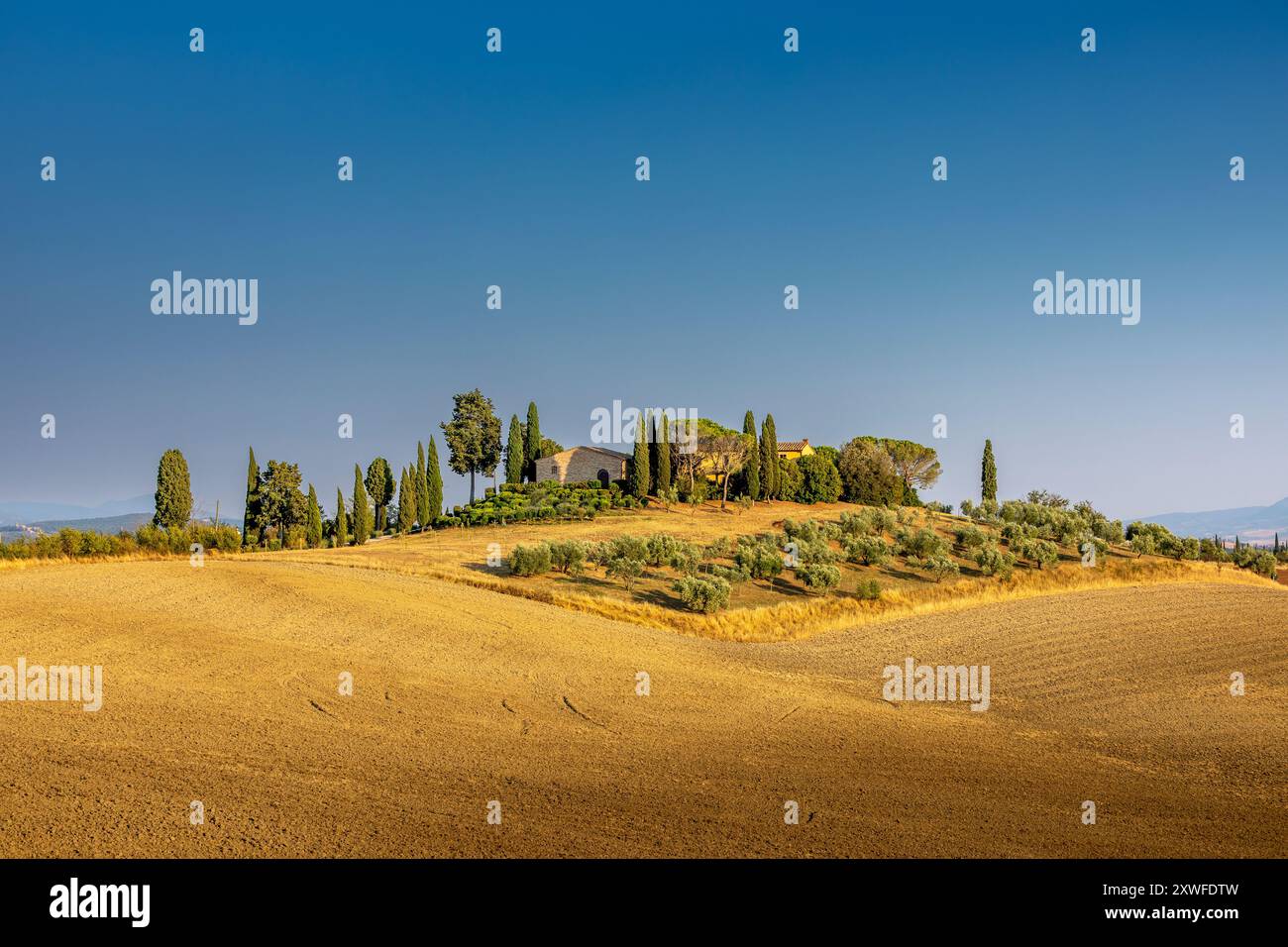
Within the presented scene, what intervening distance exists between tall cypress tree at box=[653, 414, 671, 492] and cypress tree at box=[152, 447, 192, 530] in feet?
125

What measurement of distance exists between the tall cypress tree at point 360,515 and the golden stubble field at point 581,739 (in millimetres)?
46115

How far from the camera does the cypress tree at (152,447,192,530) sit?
2554 inches

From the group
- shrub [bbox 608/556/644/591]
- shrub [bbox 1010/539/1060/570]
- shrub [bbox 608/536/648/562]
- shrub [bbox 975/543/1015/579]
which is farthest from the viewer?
shrub [bbox 1010/539/1060/570]

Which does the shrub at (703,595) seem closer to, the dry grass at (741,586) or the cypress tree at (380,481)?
the dry grass at (741,586)

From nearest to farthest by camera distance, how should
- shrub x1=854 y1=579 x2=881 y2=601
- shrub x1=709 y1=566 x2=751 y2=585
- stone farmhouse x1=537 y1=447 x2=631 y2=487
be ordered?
shrub x1=854 y1=579 x2=881 y2=601, shrub x1=709 y1=566 x2=751 y2=585, stone farmhouse x1=537 y1=447 x2=631 y2=487

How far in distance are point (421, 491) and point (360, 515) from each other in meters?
6.16

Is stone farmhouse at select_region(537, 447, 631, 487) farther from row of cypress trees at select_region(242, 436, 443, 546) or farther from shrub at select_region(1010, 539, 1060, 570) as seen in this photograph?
shrub at select_region(1010, 539, 1060, 570)

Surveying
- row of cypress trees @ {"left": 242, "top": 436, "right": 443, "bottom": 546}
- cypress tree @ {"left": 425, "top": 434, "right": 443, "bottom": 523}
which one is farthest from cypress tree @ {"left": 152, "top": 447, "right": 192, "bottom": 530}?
cypress tree @ {"left": 425, "top": 434, "right": 443, "bottom": 523}

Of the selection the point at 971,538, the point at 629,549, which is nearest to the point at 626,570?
the point at 629,549

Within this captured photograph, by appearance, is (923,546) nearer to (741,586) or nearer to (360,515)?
(741,586)
